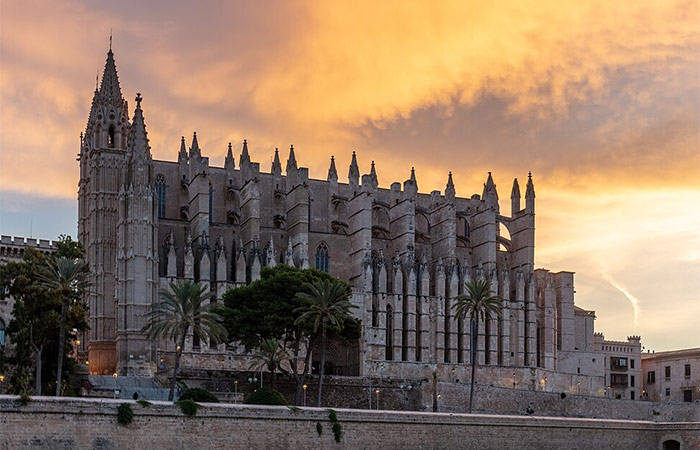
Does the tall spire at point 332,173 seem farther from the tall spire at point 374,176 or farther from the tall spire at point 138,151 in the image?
the tall spire at point 138,151

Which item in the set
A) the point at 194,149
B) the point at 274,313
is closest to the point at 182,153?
the point at 194,149

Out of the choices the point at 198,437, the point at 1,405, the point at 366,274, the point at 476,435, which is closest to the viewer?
the point at 1,405

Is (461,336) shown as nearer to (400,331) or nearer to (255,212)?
(400,331)

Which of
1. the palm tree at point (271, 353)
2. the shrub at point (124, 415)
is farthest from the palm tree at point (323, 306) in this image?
the shrub at point (124, 415)

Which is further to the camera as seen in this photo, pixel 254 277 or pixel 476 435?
pixel 254 277

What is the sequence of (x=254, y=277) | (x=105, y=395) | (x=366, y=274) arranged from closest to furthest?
(x=105, y=395) < (x=254, y=277) < (x=366, y=274)

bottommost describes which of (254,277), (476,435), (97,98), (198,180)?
(476,435)

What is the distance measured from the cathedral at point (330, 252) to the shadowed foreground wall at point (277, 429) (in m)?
22.4

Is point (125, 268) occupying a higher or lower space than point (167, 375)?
higher

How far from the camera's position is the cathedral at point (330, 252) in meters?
74.9

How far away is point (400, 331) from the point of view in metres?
83.2

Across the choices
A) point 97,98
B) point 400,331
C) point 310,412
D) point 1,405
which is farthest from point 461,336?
point 1,405

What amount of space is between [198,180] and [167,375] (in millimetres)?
16337

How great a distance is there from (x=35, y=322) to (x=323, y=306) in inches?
573
